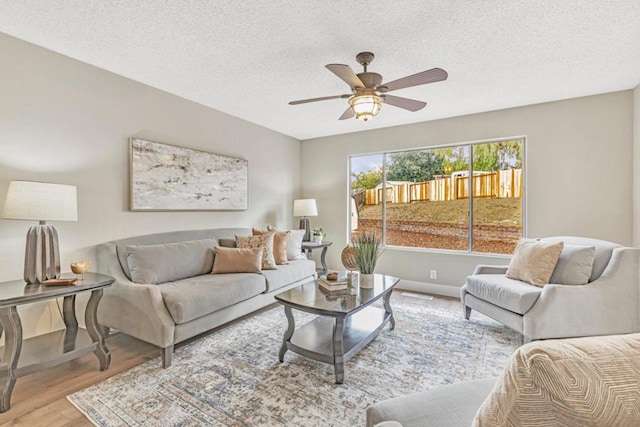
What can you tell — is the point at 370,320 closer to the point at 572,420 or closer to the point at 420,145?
the point at 572,420

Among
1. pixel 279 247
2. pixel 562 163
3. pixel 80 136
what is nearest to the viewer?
pixel 80 136

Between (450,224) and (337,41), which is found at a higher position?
(337,41)

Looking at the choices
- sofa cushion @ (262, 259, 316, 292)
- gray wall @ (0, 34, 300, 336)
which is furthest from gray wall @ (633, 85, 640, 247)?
gray wall @ (0, 34, 300, 336)

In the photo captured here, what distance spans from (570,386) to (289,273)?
10.7 ft

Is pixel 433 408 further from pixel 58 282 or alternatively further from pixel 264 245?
pixel 264 245

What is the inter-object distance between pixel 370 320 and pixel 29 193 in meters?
2.81

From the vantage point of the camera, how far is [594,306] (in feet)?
8.09

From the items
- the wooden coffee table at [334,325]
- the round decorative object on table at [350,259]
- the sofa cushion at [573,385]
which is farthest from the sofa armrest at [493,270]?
the sofa cushion at [573,385]

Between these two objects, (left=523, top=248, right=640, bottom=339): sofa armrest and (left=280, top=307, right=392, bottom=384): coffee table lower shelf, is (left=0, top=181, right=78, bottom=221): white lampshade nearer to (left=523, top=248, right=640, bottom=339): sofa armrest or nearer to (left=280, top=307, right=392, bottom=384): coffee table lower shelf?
(left=280, top=307, right=392, bottom=384): coffee table lower shelf

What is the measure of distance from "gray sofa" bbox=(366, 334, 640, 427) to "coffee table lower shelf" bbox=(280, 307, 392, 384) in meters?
1.54

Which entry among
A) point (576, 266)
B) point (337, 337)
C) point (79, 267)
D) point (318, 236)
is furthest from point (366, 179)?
point (79, 267)

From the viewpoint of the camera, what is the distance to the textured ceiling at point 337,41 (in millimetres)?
1955

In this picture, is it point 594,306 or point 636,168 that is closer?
point 594,306

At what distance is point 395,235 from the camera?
4.74 meters
